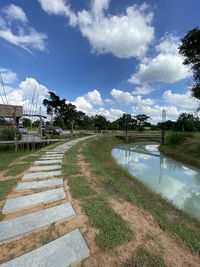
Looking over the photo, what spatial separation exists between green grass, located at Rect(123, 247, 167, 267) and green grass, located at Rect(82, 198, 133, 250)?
0.91ft

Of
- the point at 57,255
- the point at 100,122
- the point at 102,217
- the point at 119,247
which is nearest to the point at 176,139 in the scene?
the point at 102,217

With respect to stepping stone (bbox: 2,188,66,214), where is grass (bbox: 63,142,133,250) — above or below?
below

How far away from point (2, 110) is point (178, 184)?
12.9m

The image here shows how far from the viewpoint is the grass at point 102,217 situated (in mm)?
2166

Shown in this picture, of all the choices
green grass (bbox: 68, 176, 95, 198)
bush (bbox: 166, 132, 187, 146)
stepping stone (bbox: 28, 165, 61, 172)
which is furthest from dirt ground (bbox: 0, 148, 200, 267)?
bush (bbox: 166, 132, 187, 146)

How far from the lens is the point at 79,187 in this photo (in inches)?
154

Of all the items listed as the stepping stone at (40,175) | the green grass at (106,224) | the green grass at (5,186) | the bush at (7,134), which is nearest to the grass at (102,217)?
the green grass at (106,224)

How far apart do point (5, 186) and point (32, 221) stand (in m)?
1.76

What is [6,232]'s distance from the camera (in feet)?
7.22

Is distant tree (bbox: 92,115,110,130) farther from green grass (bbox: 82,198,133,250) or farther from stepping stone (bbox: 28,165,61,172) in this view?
green grass (bbox: 82,198,133,250)

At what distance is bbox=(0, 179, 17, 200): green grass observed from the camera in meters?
3.34

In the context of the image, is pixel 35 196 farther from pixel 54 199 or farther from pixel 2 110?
pixel 2 110

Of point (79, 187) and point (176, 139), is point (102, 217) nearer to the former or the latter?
point (79, 187)

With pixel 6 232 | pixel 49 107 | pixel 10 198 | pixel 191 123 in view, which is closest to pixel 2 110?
pixel 10 198
